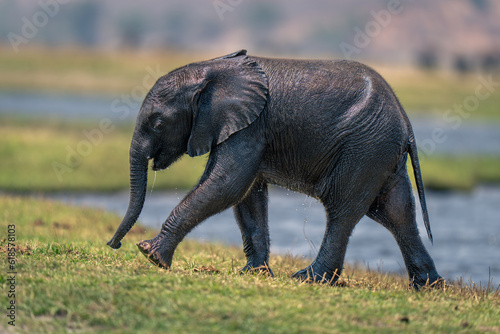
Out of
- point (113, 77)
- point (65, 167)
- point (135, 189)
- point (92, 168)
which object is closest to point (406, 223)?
point (135, 189)

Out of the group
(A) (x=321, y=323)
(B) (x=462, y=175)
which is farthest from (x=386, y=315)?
(B) (x=462, y=175)

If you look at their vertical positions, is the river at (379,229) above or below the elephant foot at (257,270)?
below

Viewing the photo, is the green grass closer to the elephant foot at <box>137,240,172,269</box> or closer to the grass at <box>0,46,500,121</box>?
the elephant foot at <box>137,240,172,269</box>

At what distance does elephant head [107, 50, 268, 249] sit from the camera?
905 cm

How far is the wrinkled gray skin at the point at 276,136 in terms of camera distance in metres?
8.96

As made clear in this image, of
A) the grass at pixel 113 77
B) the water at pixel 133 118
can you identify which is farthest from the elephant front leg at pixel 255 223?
the grass at pixel 113 77

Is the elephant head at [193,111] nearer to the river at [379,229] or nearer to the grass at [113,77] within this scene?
the river at [379,229]

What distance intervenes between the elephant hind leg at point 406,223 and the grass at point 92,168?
14650 millimetres

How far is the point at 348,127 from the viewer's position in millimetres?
9117

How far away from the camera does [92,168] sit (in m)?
25.7

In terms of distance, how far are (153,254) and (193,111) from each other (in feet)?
5.39

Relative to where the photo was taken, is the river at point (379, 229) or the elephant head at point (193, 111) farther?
the river at point (379, 229)

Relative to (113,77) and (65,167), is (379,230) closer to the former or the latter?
(65,167)

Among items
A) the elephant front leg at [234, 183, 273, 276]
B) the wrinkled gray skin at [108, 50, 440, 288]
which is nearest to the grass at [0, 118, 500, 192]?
the elephant front leg at [234, 183, 273, 276]
